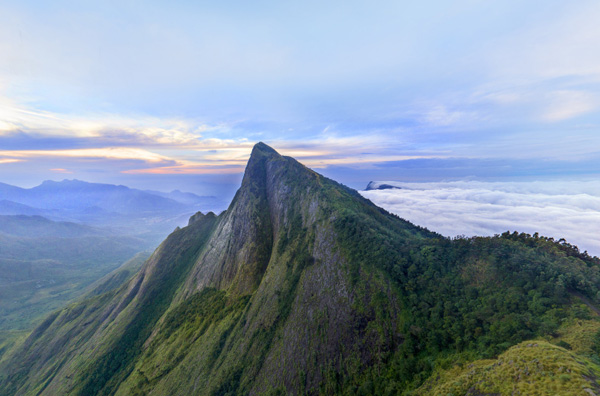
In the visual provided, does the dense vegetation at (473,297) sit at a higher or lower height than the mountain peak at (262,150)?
lower

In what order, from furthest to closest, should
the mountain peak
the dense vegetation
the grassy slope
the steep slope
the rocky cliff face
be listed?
the mountain peak → the rocky cliff face → the steep slope → the dense vegetation → the grassy slope

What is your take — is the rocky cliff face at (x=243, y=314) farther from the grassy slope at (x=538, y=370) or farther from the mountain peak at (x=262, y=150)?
the grassy slope at (x=538, y=370)

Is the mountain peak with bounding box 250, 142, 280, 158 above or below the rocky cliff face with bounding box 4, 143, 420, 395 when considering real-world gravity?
above

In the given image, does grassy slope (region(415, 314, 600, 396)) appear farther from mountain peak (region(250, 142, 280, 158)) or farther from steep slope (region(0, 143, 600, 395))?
mountain peak (region(250, 142, 280, 158))

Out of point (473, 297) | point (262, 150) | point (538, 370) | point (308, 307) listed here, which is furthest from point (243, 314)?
point (262, 150)

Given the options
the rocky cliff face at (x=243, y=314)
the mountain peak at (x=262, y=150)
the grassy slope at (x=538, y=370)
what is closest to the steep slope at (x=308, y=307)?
the rocky cliff face at (x=243, y=314)

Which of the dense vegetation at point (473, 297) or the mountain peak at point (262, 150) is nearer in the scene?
the dense vegetation at point (473, 297)

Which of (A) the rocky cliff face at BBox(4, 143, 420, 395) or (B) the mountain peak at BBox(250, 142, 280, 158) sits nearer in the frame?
(A) the rocky cliff face at BBox(4, 143, 420, 395)

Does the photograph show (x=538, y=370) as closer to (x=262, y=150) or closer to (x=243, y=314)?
(x=243, y=314)

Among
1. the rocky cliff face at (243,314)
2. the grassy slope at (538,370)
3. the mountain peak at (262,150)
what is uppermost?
the mountain peak at (262,150)

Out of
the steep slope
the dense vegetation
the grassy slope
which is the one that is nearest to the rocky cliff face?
the steep slope
